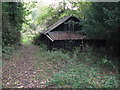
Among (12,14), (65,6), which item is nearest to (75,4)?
(65,6)

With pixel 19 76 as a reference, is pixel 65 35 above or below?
above

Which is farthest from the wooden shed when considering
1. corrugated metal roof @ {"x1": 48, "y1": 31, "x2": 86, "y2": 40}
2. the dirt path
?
the dirt path

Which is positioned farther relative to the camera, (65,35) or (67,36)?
(65,35)

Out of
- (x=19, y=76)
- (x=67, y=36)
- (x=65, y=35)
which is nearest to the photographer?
(x=19, y=76)

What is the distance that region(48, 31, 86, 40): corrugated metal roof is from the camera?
18.6 metres

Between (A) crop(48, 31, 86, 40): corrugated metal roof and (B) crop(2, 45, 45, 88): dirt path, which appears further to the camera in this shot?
(A) crop(48, 31, 86, 40): corrugated metal roof

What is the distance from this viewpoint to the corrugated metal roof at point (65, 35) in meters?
18.6

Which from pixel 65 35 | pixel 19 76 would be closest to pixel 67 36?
pixel 65 35

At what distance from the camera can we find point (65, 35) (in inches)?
773

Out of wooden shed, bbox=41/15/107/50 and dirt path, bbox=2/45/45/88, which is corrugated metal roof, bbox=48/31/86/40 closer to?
wooden shed, bbox=41/15/107/50

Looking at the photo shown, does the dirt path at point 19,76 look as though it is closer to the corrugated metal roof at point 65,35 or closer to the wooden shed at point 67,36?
the wooden shed at point 67,36

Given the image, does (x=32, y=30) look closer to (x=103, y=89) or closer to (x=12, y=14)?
(x=12, y=14)

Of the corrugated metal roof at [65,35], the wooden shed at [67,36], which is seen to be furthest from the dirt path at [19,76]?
the corrugated metal roof at [65,35]

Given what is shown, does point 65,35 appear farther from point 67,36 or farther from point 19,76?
point 19,76
